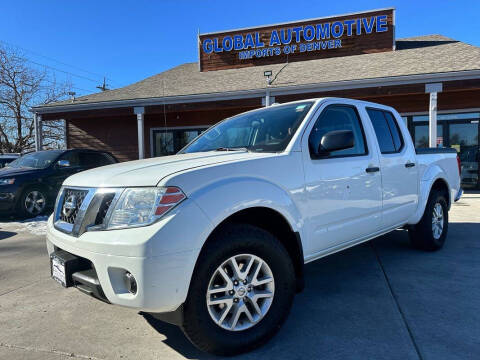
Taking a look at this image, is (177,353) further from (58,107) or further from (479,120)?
(58,107)

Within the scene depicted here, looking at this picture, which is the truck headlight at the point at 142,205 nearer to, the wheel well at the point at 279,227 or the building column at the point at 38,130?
the wheel well at the point at 279,227

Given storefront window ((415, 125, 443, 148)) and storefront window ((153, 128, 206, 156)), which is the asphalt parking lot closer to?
storefront window ((415, 125, 443, 148))

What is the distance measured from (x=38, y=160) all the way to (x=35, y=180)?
85 cm

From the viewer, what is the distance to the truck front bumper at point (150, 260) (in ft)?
6.61

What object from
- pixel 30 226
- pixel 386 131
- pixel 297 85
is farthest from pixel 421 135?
pixel 30 226

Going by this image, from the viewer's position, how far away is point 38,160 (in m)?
8.55

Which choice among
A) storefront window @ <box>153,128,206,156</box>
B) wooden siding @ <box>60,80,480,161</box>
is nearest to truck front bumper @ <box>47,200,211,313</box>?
wooden siding @ <box>60,80,480,161</box>

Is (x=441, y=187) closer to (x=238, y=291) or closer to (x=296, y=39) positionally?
(x=238, y=291)

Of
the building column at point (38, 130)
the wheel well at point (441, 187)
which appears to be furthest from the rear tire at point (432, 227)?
the building column at point (38, 130)

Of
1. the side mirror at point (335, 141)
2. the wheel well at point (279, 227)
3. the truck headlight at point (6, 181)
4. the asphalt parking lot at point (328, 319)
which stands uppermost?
the side mirror at point (335, 141)

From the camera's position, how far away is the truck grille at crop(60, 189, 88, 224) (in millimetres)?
2565

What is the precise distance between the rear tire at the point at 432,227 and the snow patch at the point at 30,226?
605 centimetres

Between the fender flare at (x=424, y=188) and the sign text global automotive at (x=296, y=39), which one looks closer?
the fender flare at (x=424, y=188)

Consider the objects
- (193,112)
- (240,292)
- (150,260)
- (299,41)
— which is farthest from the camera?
→ (299,41)
